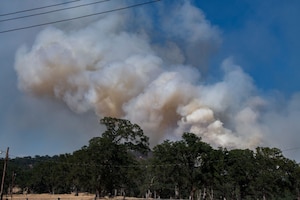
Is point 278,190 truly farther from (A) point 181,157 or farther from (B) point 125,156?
(B) point 125,156

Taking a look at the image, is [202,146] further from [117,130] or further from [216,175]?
[117,130]

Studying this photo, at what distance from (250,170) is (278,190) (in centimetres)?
1066

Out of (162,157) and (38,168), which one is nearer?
(162,157)

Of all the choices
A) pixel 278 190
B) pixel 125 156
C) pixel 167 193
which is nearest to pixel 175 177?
pixel 125 156

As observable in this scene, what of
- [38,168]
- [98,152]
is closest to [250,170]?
[98,152]

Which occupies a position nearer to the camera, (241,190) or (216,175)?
(216,175)

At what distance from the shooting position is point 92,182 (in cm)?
7812

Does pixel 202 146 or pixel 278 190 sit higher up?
pixel 202 146

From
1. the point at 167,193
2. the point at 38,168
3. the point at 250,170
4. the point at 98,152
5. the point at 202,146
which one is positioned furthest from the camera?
the point at 38,168

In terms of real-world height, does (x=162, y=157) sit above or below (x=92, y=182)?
above

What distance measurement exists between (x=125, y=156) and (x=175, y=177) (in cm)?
1340

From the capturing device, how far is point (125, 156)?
7844 cm

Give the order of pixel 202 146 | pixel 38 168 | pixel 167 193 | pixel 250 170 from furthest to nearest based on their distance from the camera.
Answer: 1. pixel 38 168
2. pixel 167 193
3. pixel 250 170
4. pixel 202 146

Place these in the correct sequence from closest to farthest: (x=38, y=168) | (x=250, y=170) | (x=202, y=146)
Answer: (x=202, y=146)
(x=250, y=170)
(x=38, y=168)
